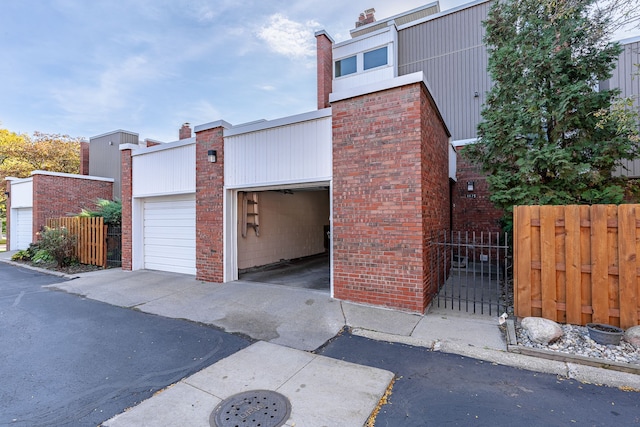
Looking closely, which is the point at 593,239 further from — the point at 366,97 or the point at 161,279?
the point at 161,279

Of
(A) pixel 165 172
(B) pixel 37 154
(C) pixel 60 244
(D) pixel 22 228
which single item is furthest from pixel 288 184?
(B) pixel 37 154

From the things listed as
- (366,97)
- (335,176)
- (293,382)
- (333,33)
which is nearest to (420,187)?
(335,176)

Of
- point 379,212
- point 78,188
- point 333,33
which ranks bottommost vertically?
point 379,212

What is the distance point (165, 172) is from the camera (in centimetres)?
855

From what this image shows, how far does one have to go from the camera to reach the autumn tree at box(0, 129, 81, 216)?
67.0 ft

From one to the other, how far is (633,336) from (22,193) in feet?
72.9

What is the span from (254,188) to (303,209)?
4796mm

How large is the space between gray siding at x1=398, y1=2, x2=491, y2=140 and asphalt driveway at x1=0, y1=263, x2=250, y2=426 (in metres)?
13.1

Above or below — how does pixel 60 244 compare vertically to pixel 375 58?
below

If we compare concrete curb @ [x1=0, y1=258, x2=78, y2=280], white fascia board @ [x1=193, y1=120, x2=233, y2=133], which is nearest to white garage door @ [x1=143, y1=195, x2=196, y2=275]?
white fascia board @ [x1=193, y1=120, x2=233, y2=133]

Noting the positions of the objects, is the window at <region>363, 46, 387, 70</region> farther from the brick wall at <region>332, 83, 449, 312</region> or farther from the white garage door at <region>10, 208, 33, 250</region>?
the white garage door at <region>10, 208, 33, 250</region>

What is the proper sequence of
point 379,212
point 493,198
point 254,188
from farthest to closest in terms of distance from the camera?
point 254,188, point 493,198, point 379,212

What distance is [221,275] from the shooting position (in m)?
7.24

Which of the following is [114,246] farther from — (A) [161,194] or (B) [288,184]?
(B) [288,184]
